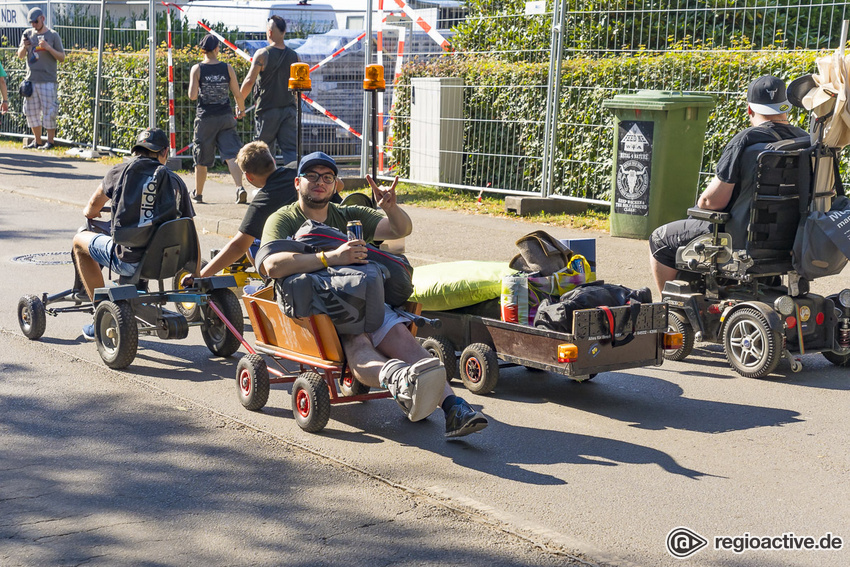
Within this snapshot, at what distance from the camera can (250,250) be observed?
7199mm

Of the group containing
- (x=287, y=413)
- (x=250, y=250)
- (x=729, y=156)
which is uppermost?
(x=729, y=156)

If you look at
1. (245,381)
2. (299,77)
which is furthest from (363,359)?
(299,77)

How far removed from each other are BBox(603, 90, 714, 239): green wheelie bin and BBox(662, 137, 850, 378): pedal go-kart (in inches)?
142

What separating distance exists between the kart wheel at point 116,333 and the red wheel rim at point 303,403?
1.46m

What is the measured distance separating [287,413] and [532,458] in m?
1.44

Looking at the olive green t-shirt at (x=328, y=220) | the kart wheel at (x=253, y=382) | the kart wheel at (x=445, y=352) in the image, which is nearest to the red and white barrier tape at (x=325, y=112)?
the kart wheel at (x=445, y=352)

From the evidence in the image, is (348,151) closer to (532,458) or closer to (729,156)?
(729,156)

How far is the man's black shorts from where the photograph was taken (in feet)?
23.0

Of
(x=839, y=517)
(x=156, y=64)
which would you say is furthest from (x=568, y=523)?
(x=156, y=64)

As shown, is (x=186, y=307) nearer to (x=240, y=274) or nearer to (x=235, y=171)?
(x=240, y=274)

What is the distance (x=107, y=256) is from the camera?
678 centimetres

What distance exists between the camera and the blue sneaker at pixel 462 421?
197 inches

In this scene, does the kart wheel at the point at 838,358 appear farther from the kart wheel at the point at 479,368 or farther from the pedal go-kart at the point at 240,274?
the pedal go-kart at the point at 240,274

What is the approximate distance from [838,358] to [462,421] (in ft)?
9.90
